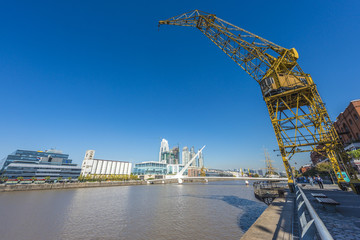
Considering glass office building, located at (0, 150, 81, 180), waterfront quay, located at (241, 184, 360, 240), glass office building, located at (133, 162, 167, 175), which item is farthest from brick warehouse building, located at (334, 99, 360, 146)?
glass office building, located at (133, 162, 167, 175)

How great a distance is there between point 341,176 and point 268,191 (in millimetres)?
14101

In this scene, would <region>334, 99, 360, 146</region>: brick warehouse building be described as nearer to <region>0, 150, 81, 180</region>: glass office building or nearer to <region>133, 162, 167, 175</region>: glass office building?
<region>0, 150, 81, 180</region>: glass office building

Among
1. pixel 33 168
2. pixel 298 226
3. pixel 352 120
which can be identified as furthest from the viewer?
pixel 33 168

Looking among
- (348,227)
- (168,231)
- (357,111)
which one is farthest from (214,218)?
(357,111)

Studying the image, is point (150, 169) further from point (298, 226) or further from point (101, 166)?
point (298, 226)

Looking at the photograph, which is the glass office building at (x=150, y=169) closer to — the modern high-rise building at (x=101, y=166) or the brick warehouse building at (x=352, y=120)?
the modern high-rise building at (x=101, y=166)

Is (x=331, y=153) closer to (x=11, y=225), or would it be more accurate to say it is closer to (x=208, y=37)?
(x=208, y=37)

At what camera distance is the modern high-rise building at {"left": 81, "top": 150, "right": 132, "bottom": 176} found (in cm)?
13338

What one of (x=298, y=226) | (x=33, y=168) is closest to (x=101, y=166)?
(x=33, y=168)

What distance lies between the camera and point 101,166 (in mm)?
142875

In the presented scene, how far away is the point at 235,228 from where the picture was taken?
14.0 metres

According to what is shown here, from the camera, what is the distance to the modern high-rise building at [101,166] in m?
133

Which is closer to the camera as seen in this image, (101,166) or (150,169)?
(101,166)

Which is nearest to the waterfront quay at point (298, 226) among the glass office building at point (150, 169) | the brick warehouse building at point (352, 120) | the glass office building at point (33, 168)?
the brick warehouse building at point (352, 120)
